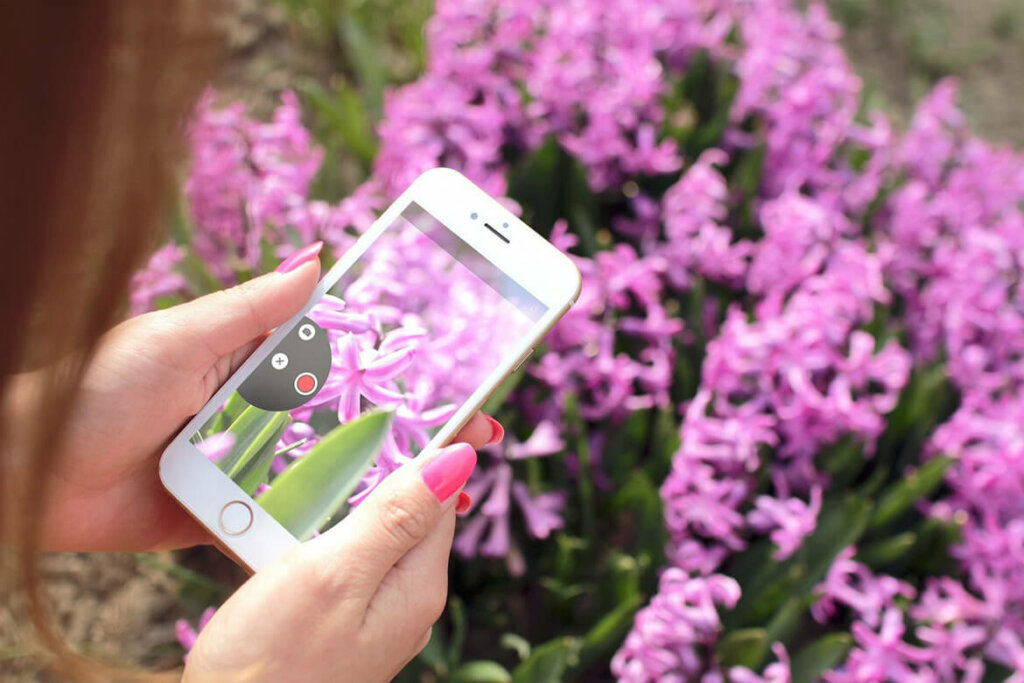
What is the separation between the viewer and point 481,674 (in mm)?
1036

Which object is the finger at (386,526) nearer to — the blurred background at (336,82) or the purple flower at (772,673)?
the blurred background at (336,82)

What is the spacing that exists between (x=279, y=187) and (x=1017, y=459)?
108cm

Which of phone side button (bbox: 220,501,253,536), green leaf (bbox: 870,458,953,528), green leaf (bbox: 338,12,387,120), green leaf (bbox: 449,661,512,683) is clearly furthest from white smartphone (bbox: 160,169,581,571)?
green leaf (bbox: 338,12,387,120)

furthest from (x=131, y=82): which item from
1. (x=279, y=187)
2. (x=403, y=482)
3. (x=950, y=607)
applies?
(x=950, y=607)

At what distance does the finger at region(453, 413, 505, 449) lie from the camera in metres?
0.91

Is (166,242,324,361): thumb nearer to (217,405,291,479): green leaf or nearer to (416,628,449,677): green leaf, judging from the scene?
(217,405,291,479): green leaf

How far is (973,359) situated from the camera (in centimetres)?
128

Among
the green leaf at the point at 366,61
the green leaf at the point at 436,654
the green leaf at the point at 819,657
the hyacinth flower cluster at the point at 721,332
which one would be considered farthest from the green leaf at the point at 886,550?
the green leaf at the point at 366,61

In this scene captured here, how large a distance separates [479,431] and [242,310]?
273 mm

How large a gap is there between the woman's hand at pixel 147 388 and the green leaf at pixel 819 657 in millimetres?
509

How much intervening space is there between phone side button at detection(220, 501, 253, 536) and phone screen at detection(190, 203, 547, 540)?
2cm

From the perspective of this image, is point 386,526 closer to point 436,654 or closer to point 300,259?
point 300,259

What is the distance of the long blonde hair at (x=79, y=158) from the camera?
1.31 ft

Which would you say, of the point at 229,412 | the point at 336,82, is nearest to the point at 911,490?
the point at 229,412
